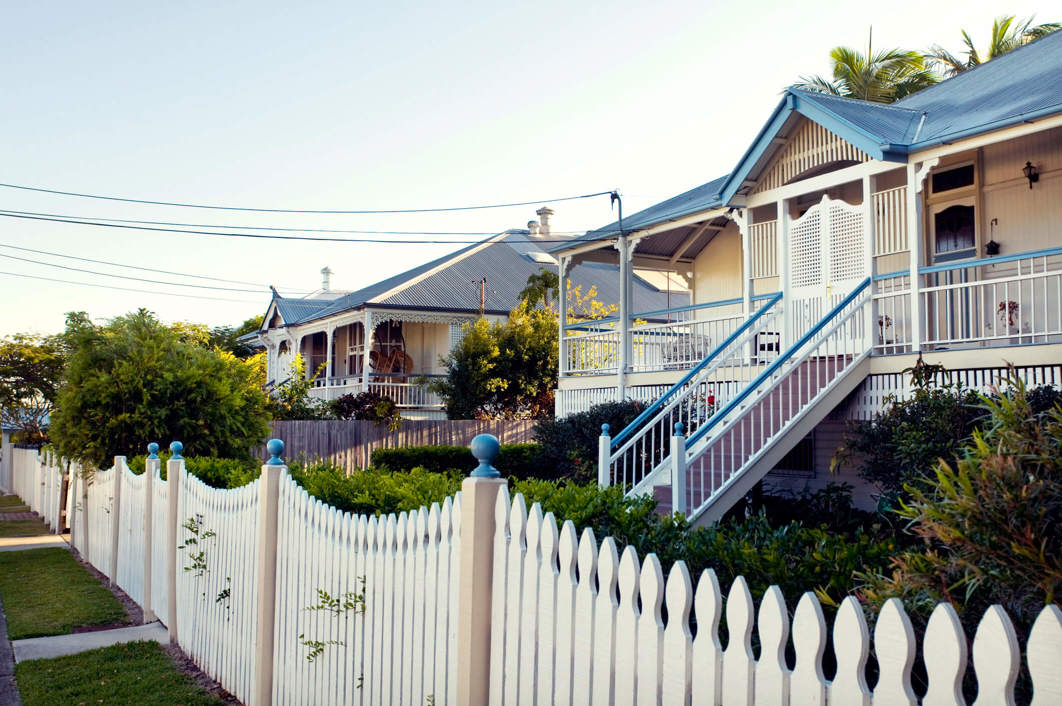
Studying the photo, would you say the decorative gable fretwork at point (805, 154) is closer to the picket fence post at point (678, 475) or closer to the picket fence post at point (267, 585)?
the picket fence post at point (678, 475)

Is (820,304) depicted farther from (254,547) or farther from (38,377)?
(38,377)

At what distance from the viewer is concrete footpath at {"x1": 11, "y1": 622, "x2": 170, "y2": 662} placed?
772 centimetres

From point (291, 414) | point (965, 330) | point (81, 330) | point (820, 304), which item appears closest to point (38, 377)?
point (291, 414)

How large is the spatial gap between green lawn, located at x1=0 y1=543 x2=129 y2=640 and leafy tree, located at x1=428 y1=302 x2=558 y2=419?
1359cm

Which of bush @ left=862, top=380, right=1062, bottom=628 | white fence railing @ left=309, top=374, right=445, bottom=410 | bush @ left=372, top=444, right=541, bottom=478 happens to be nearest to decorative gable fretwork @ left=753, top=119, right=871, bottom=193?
bush @ left=372, top=444, right=541, bottom=478

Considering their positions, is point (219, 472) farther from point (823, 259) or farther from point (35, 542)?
point (823, 259)

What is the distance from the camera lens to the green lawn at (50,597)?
28.9 feet

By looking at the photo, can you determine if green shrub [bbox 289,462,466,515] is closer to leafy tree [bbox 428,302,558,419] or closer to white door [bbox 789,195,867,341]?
white door [bbox 789,195,867,341]

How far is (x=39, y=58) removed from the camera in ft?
71.2

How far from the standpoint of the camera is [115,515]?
431 inches

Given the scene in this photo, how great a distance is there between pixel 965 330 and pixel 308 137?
20.4m

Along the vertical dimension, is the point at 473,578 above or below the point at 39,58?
below

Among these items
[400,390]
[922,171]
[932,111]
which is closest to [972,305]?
[922,171]

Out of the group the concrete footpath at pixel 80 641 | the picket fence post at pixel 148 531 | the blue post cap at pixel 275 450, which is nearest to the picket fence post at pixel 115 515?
the picket fence post at pixel 148 531
